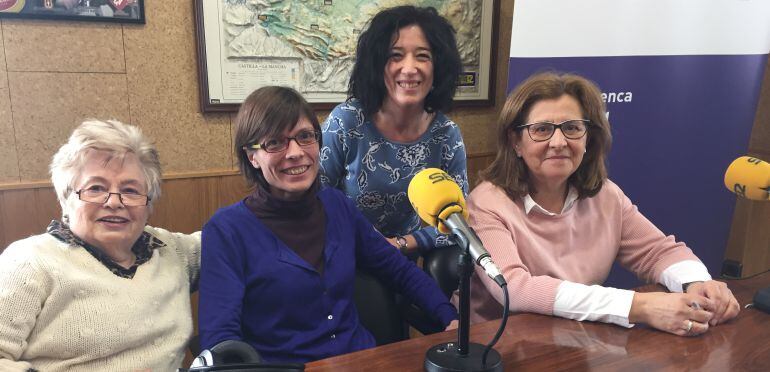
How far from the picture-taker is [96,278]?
4.15ft

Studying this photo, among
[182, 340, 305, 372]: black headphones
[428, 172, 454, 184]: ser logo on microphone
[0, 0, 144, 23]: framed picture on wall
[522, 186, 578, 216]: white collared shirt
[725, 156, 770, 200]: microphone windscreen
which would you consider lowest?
[182, 340, 305, 372]: black headphones

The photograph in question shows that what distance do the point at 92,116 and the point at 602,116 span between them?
200 centimetres

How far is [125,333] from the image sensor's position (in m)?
1.27

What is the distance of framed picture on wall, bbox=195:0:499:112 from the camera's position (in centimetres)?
252

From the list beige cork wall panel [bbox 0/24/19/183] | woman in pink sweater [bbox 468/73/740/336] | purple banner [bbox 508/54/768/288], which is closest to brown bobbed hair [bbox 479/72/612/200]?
woman in pink sweater [bbox 468/73/740/336]

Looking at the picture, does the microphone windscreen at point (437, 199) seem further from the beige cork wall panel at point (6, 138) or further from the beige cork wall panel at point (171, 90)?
the beige cork wall panel at point (6, 138)

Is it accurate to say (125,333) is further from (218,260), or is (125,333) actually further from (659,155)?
(659,155)

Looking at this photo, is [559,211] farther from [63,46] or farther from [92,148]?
[63,46]

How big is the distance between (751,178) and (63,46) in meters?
2.39

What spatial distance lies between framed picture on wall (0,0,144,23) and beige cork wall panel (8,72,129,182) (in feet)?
0.73

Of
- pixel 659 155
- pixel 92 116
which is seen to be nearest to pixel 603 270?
pixel 659 155

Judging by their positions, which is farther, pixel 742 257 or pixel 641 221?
pixel 742 257

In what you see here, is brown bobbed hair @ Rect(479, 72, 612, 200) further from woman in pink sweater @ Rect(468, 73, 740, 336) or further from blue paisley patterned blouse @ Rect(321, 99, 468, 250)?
blue paisley patterned blouse @ Rect(321, 99, 468, 250)

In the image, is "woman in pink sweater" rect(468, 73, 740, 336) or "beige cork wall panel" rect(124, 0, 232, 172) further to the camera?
"beige cork wall panel" rect(124, 0, 232, 172)
